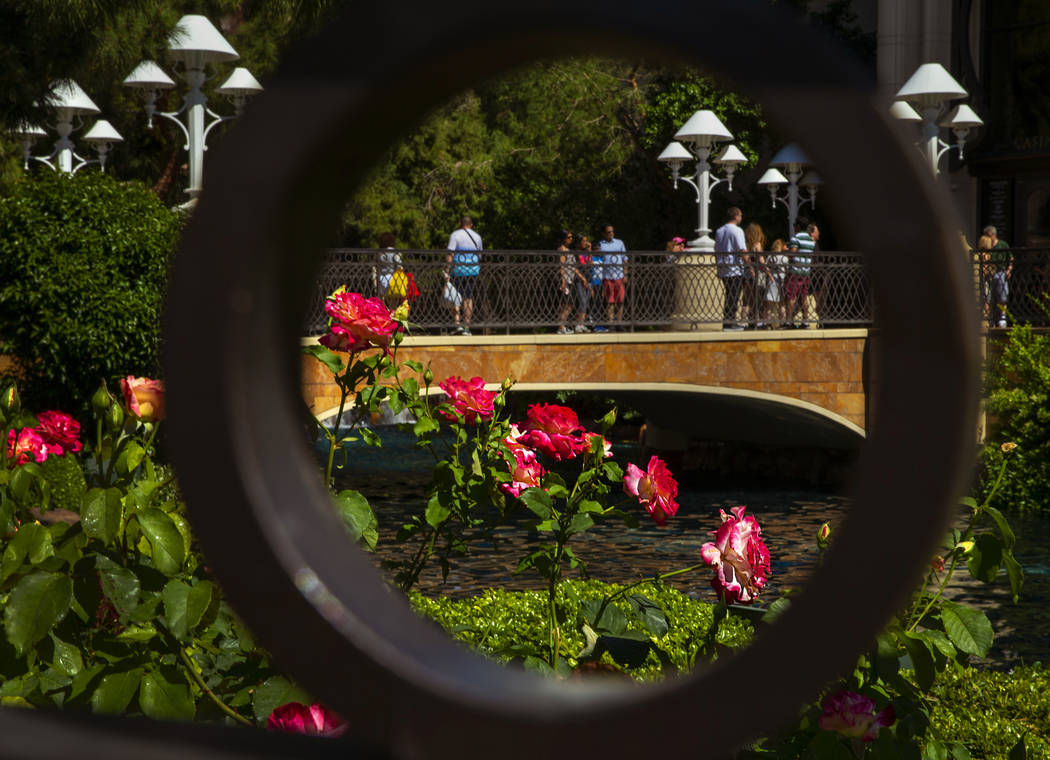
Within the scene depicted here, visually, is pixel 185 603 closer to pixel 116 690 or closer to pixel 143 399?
pixel 116 690

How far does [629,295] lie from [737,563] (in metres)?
14.4

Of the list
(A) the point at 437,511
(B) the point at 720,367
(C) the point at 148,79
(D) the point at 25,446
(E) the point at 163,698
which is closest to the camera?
(E) the point at 163,698

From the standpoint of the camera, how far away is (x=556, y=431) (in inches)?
112

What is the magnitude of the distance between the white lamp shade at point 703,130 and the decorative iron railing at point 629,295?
5.15 feet

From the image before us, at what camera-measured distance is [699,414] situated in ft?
67.3

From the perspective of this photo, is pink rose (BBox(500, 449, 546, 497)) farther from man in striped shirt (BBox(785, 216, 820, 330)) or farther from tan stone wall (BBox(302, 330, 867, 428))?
man in striped shirt (BBox(785, 216, 820, 330))

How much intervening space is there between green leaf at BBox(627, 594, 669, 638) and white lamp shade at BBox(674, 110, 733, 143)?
14443mm

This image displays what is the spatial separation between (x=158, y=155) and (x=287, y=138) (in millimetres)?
25229

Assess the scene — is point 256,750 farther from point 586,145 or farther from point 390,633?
point 586,145

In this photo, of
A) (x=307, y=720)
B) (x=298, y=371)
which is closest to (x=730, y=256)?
(x=307, y=720)

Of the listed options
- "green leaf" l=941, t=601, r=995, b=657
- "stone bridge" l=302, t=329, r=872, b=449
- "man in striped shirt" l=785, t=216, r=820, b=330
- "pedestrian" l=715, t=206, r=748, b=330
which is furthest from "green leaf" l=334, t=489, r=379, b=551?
"man in striped shirt" l=785, t=216, r=820, b=330

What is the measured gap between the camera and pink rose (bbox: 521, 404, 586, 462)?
9.28ft

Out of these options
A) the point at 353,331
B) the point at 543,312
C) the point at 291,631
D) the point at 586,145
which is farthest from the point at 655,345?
the point at 291,631

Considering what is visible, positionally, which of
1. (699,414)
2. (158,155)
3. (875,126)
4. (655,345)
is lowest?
(699,414)
